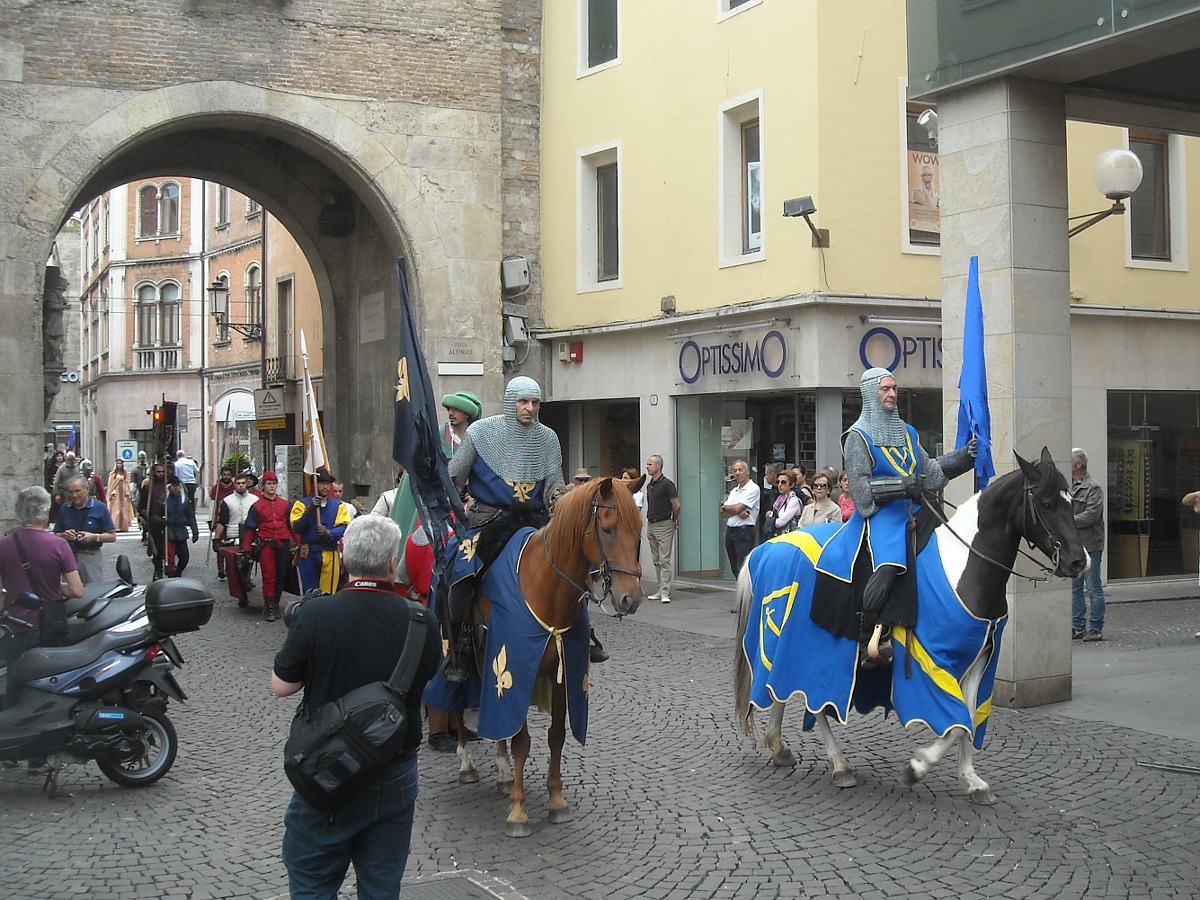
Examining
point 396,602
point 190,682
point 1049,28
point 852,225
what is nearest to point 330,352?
point 852,225

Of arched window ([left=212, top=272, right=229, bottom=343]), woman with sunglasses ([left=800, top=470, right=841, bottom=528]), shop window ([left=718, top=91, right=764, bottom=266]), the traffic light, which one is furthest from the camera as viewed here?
arched window ([left=212, top=272, right=229, bottom=343])

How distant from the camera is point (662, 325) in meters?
18.0

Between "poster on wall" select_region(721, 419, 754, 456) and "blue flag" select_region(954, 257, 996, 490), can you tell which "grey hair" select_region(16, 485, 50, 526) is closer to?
"blue flag" select_region(954, 257, 996, 490)

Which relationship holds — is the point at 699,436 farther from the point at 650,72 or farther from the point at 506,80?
the point at 506,80

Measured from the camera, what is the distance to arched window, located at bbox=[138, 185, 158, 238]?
4672 cm

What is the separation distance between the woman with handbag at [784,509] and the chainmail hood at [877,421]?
285 inches

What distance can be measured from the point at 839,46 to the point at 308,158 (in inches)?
407

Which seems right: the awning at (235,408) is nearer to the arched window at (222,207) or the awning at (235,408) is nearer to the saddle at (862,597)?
the arched window at (222,207)

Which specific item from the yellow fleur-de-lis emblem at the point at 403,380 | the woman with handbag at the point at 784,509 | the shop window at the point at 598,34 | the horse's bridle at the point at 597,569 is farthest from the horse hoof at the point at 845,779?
the shop window at the point at 598,34

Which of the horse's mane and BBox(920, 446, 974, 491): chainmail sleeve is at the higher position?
BBox(920, 446, 974, 491): chainmail sleeve

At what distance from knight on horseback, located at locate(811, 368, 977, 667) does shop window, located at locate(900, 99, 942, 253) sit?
9500mm

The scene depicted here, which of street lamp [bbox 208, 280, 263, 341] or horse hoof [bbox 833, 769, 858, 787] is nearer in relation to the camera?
horse hoof [bbox 833, 769, 858, 787]

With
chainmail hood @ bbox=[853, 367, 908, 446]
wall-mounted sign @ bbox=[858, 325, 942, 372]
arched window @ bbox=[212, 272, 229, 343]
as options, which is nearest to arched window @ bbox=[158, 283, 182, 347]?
arched window @ bbox=[212, 272, 229, 343]

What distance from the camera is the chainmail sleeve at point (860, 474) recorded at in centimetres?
688
